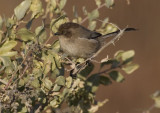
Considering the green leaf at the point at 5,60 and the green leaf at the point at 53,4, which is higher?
the green leaf at the point at 53,4

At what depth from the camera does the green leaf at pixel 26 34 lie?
10.1 ft

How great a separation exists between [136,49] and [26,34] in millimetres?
7253

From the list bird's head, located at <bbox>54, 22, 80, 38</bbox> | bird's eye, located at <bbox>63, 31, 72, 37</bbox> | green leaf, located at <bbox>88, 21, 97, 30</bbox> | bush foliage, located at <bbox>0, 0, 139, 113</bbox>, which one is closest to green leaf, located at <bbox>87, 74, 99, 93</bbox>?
bush foliage, located at <bbox>0, 0, 139, 113</bbox>

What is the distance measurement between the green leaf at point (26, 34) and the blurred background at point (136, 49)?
212 inches

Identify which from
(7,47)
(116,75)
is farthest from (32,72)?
(116,75)

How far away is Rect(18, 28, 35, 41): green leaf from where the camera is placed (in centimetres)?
307

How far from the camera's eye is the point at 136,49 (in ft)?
33.2

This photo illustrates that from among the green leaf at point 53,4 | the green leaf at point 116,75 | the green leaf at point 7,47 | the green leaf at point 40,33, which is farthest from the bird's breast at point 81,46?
the green leaf at point 7,47

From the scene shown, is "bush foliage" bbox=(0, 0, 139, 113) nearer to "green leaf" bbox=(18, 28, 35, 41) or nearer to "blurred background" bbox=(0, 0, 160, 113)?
"green leaf" bbox=(18, 28, 35, 41)

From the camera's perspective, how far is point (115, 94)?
922 cm

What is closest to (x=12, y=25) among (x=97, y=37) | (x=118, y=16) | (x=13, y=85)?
(x=13, y=85)

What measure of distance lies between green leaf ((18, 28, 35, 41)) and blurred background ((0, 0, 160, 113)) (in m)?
5.39

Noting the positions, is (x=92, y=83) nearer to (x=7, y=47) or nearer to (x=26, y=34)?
(x=26, y=34)

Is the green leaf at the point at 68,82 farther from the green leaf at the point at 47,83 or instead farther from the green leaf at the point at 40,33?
the green leaf at the point at 40,33
